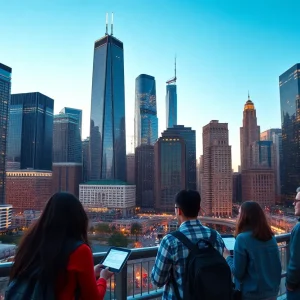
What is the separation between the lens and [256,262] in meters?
2.13

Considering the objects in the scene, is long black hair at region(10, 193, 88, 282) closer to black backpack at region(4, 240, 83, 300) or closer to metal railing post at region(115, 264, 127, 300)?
black backpack at region(4, 240, 83, 300)

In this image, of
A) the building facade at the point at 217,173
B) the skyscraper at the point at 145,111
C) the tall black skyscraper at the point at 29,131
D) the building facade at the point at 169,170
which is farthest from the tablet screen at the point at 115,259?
the skyscraper at the point at 145,111

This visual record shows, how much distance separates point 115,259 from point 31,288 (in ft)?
1.97

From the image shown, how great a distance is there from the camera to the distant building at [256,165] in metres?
62.4

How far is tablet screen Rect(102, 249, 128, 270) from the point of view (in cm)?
177

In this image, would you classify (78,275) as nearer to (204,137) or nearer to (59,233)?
(59,233)

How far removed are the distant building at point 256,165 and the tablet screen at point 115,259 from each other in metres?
45.0

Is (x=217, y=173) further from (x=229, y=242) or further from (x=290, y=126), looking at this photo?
(x=229, y=242)

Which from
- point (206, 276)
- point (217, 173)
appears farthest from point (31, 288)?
point (217, 173)

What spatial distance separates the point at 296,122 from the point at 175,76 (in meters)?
74.4

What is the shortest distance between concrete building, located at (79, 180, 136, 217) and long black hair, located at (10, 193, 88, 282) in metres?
55.2

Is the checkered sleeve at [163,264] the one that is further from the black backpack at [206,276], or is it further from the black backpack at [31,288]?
the black backpack at [31,288]

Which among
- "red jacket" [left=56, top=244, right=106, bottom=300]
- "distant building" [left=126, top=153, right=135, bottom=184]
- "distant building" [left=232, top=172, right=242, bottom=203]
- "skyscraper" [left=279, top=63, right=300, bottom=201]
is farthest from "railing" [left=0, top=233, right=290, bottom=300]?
"distant building" [left=126, top=153, right=135, bottom=184]

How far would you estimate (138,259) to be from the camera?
2.59m
